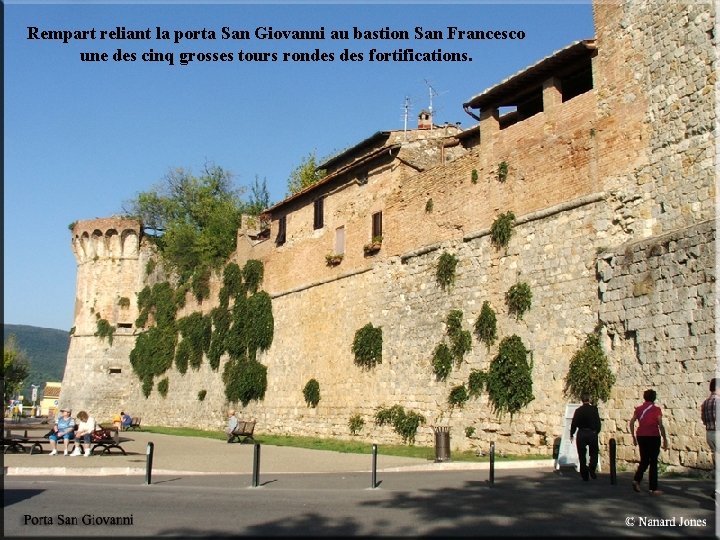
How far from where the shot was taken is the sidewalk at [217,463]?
15711 mm

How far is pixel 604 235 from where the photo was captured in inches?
698

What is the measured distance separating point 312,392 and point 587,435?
16594mm

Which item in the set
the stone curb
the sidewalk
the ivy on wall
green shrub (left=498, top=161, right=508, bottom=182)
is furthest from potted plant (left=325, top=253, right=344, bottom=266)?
the stone curb

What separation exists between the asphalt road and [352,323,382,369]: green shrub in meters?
11.4

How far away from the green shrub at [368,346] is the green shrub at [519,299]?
6.60 m

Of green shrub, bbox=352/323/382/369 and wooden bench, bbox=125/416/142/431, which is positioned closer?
green shrub, bbox=352/323/382/369

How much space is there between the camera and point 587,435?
528 inches

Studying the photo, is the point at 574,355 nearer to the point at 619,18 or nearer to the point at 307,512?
the point at 619,18

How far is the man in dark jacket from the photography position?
13.3 metres

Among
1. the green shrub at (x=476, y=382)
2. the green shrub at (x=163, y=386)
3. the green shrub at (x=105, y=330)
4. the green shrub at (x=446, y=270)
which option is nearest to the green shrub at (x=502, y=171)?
the green shrub at (x=446, y=270)

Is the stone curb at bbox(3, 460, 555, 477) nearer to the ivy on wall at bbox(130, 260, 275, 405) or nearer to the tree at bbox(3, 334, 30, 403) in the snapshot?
the ivy on wall at bbox(130, 260, 275, 405)

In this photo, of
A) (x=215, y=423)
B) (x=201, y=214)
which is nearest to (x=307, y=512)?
(x=215, y=423)

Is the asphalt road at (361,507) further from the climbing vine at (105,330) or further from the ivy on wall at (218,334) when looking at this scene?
the climbing vine at (105,330)

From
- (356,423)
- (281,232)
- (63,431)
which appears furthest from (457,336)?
(281,232)
